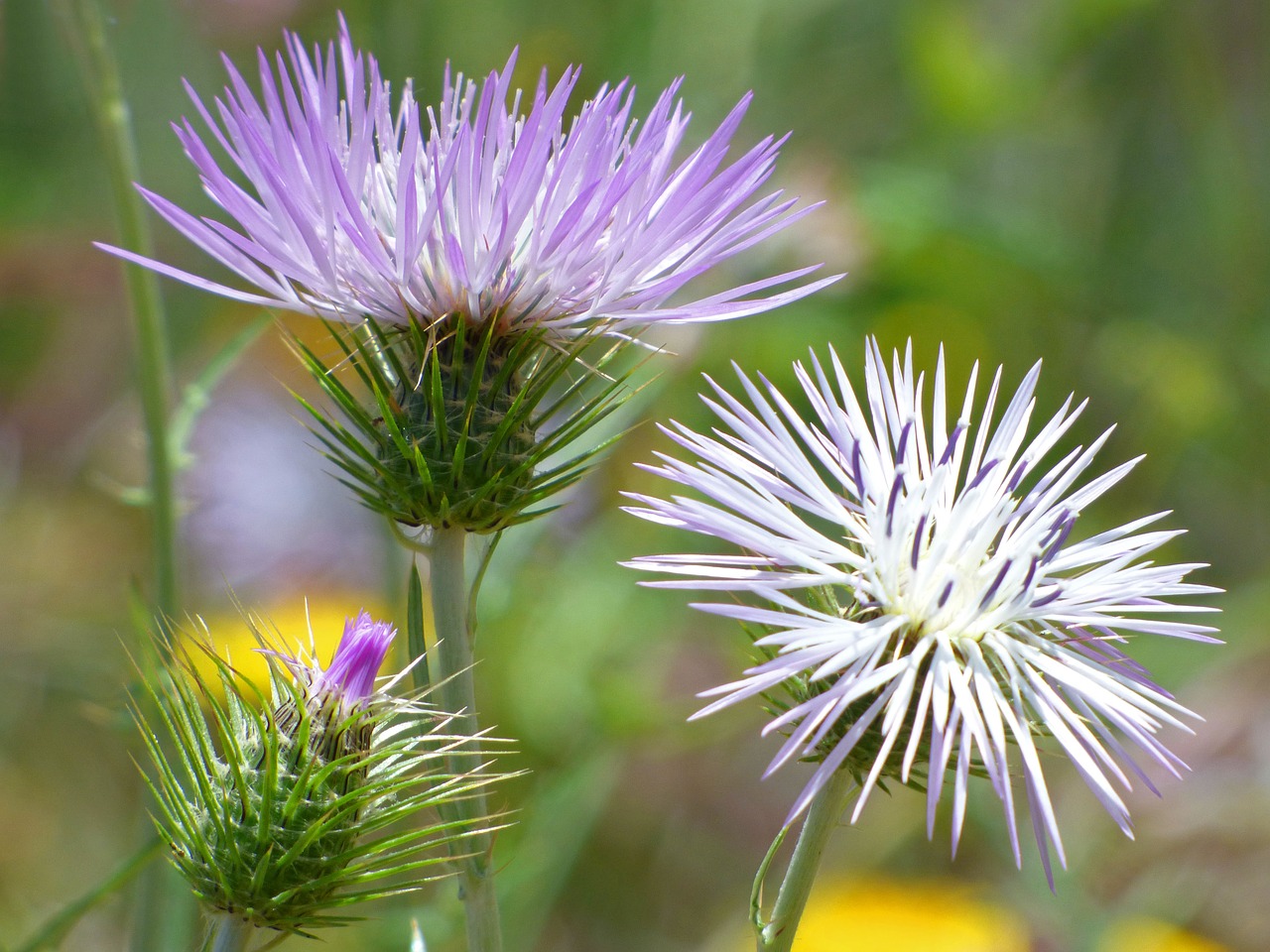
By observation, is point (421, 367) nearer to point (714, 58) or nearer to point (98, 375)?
point (714, 58)

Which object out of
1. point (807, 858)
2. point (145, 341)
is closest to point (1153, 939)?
point (807, 858)

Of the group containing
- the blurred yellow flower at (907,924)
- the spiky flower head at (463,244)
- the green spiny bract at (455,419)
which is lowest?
the blurred yellow flower at (907,924)

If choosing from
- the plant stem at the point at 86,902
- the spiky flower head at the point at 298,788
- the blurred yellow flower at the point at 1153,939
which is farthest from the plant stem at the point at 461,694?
the blurred yellow flower at the point at 1153,939

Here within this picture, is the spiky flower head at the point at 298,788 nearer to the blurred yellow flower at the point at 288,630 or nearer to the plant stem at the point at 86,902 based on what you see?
the plant stem at the point at 86,902

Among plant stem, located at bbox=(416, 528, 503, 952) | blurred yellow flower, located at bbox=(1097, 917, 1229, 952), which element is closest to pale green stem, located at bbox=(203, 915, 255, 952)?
plant stem, located at bbox=(416, 528, 503, 952)

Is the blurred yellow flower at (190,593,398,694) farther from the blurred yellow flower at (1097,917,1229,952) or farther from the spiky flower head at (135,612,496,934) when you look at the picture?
the blurred yellow flower at (1097,917,1229,952)

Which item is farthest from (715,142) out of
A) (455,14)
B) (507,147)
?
(455,14)
